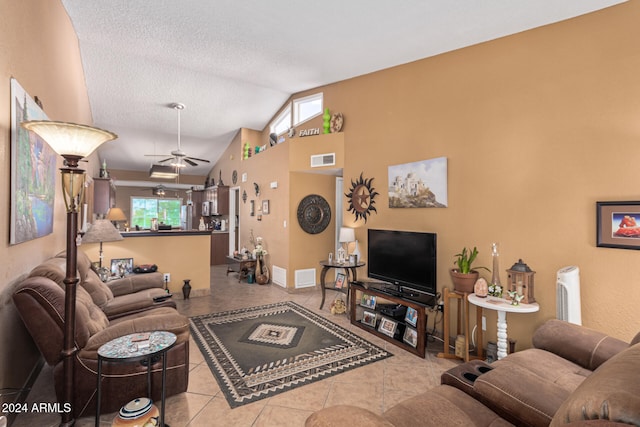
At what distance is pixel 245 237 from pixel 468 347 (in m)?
5.50

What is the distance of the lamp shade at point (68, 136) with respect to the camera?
1654 mm

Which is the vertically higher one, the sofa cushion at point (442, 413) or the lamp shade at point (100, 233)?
the lamp shade at point (100, 233)

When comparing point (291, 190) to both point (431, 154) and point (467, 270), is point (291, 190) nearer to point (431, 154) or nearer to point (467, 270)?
point (431, 154)

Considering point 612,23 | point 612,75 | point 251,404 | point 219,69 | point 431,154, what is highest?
point 219,69

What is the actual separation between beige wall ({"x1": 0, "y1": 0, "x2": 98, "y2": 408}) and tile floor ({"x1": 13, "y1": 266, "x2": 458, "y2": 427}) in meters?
0.49

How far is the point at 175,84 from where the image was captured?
512 cm

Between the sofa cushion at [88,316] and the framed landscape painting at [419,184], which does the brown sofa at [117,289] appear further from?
the framed landscape painting at [419,184]

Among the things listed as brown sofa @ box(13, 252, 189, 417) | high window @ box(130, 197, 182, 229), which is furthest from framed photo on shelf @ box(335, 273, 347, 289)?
high window @ box(130, 197, 182, 229)

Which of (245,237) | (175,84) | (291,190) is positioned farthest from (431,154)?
(245,237)

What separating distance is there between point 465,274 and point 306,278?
3091 millimetres

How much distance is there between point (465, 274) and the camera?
298 centimetres

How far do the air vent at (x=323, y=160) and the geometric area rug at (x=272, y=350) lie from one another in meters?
2.40

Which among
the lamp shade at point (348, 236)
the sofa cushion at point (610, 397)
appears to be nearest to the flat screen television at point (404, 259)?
the lamp shade at point (348, 236)

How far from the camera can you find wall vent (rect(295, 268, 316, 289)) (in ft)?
17.8
